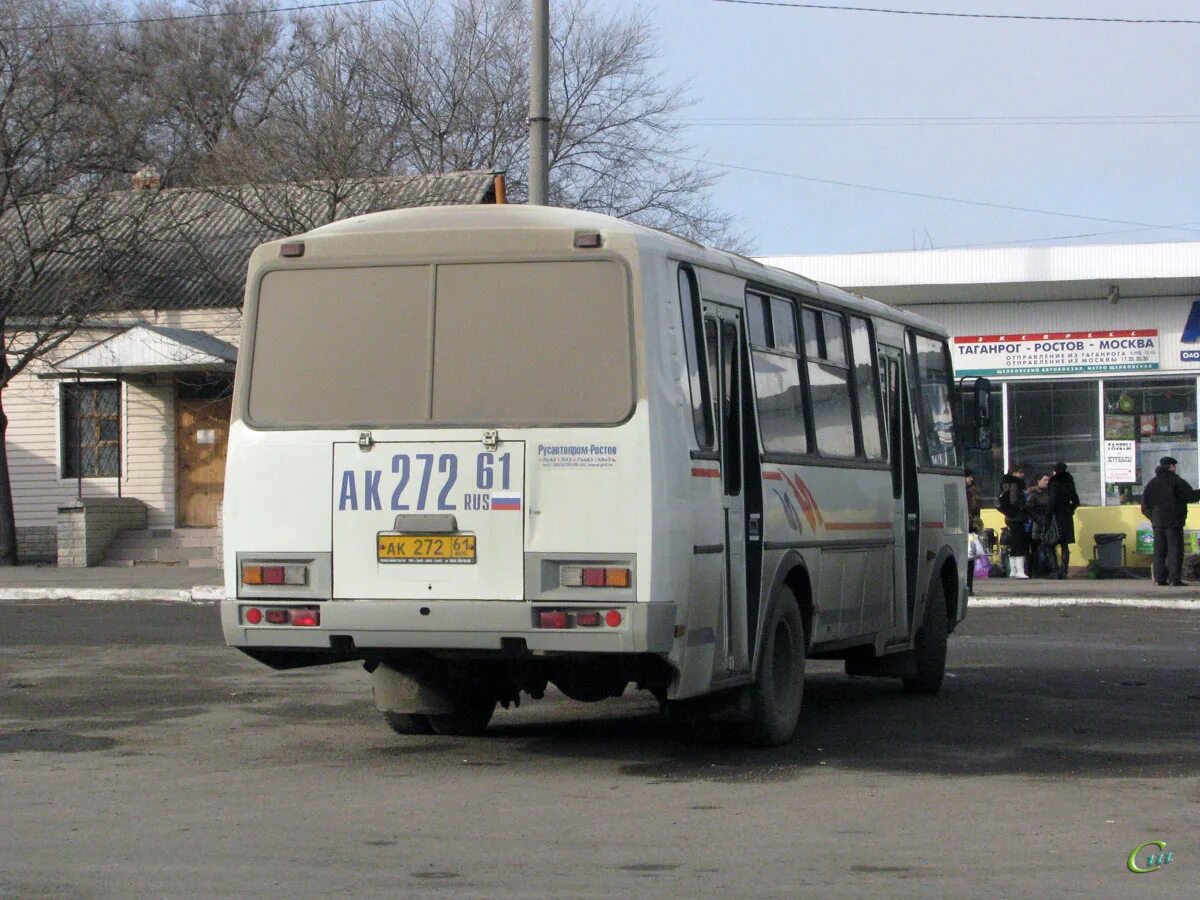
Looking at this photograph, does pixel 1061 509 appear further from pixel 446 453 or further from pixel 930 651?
pixel 446 453

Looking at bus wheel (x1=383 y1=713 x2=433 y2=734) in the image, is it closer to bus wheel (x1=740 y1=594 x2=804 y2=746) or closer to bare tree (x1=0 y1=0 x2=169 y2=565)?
bus wheel (x1=740 y1=594 x2=804 y2=746)

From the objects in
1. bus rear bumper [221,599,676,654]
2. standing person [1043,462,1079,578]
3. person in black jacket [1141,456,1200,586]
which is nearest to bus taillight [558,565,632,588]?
bus rear bumper [221,599,676,654]

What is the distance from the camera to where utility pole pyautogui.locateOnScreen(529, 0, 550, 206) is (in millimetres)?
18094

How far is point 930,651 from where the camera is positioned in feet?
43.2

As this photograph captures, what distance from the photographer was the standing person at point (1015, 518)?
2636 cm

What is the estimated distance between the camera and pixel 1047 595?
A: 23047mm

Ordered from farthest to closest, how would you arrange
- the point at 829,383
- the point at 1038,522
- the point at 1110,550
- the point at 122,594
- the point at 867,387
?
the point at 1110,550 → the point at 1038,522 → the point at 122,594 → the point at 867,387 → the point at 829,383

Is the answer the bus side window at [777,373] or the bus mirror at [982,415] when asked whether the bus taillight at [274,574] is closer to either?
the bus side window at [777,373]

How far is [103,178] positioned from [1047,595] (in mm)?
18034

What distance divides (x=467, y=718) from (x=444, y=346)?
2.66 m

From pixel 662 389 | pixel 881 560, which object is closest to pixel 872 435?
pixel 881 560

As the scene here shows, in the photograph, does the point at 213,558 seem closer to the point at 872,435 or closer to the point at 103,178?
the point at 103,178

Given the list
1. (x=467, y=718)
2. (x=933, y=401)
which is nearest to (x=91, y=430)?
(x=933, y=401)

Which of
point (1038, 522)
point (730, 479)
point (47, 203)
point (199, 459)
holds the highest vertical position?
point (47, 203)
